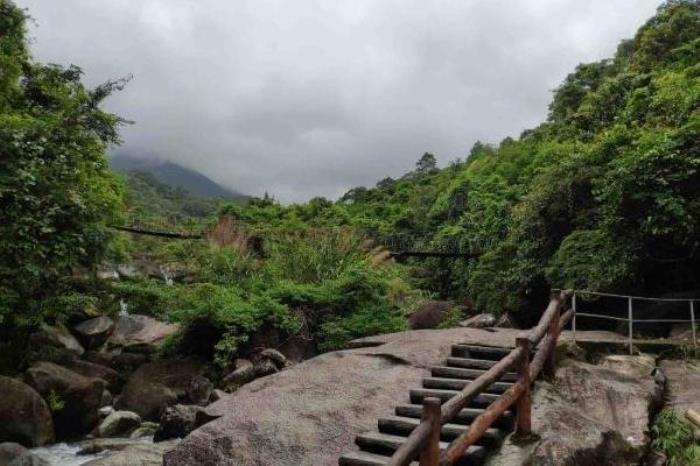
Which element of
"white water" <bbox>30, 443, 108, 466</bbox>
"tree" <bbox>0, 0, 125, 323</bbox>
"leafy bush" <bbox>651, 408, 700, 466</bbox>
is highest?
"tree" <bbox>0, 0, 125, 323</bbox>

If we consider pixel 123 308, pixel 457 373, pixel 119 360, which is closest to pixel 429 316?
pixel 119 360

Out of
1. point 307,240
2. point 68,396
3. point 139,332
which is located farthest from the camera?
point 307,240

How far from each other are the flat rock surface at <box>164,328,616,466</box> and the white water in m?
2.79

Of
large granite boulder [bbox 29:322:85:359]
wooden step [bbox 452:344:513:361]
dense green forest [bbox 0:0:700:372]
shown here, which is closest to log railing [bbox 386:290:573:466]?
wooden step [bbox 452:344:513:361]

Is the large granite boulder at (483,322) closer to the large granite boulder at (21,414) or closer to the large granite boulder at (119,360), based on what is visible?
the large granite boulder at (119,360)

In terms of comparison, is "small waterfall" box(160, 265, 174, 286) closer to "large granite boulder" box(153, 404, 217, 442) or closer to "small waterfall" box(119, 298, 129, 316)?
"small waterfall" box(119, 298, 129, 316)

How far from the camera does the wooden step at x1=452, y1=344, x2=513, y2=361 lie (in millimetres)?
7594

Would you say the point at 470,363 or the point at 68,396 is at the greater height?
the point at 470,363

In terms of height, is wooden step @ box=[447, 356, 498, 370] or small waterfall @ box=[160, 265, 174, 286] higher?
small waterfall @ box=[160, 265, 174, 286]

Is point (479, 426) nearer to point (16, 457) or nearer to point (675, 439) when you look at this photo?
point (675, 439)

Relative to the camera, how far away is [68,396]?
9719mm

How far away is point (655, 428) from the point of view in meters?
6.57

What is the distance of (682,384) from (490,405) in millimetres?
3962

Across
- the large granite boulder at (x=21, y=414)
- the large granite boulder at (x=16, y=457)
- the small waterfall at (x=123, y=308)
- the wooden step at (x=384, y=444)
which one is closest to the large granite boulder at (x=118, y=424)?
the large granite boulder at (x=21, y=414)
